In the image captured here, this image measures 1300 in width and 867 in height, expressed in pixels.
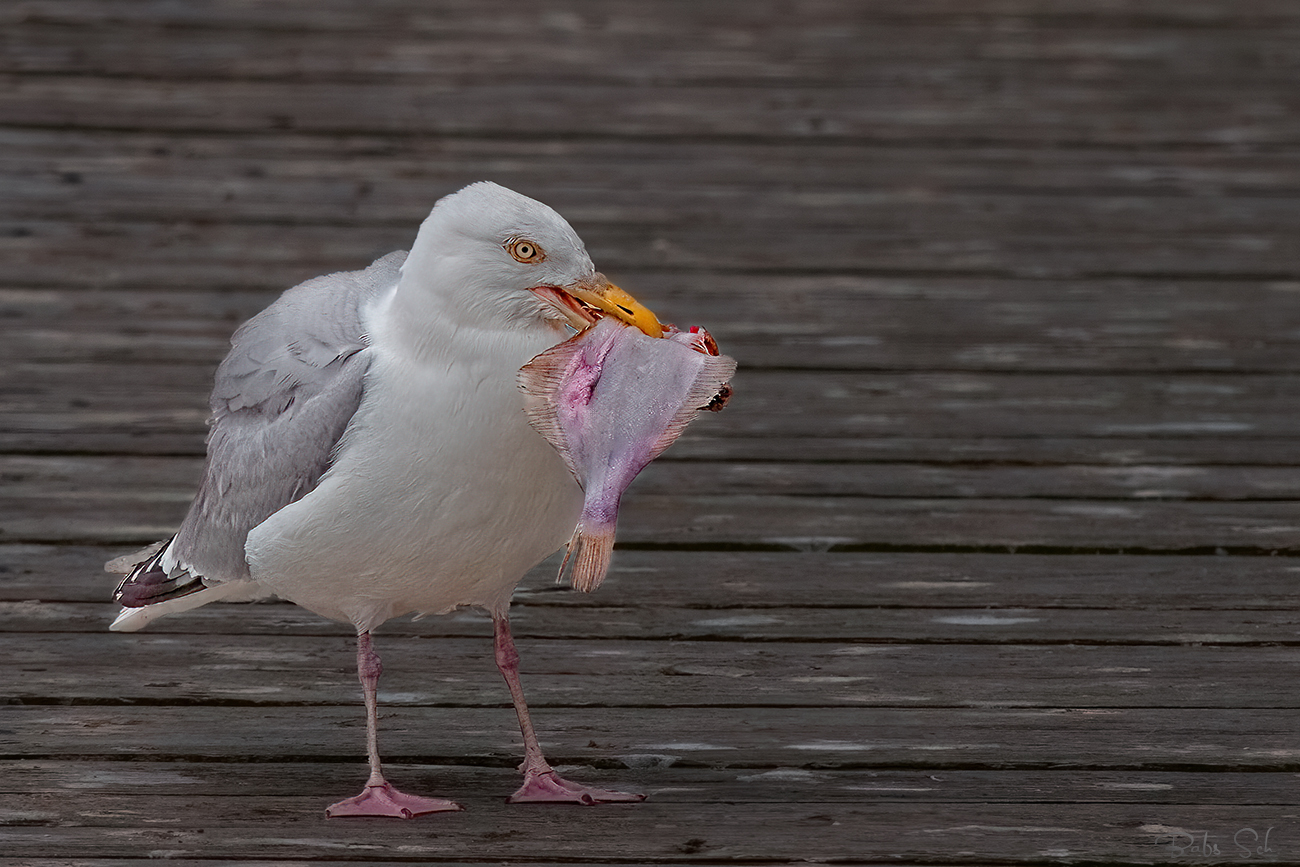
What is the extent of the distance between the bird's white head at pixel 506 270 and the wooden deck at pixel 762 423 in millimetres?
798

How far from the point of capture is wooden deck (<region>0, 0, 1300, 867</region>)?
290 cm

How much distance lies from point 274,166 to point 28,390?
65.4 inches

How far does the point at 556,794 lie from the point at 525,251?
2.86 ft

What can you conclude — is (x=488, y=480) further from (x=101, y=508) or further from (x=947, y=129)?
(x=947, y=129)

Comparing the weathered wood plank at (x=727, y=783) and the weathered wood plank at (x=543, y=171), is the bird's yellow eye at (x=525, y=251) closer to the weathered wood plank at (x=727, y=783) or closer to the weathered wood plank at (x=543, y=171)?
the weathered wood plank at (x=727, y=783)

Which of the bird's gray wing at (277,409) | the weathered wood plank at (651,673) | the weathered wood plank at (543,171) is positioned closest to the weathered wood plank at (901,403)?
the weathered wood plank at (651,673)

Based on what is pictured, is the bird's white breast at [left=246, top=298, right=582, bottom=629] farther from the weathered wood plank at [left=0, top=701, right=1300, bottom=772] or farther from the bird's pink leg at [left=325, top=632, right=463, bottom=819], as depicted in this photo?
the weathered wood plank at [left=0, top=701, right=1300, bottom=772]

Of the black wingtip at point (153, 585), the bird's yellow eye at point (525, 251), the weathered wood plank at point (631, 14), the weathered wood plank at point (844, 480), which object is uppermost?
the weathered wood plank at point (631, 14)

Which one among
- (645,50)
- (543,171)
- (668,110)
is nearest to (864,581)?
(543,171)

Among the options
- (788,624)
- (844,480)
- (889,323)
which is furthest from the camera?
(889,323)

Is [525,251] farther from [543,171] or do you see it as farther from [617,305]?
[543,171]

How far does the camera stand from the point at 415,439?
8.73 feet

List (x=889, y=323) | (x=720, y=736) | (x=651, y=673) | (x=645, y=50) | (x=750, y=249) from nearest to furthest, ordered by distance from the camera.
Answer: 1. (x=720, y=736)
2. (x=651, y=673)
3. (x=889, y=323)
4. (x=750, y=249)
5. (x=645, y=50)

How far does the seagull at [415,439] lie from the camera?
264 centimetres
